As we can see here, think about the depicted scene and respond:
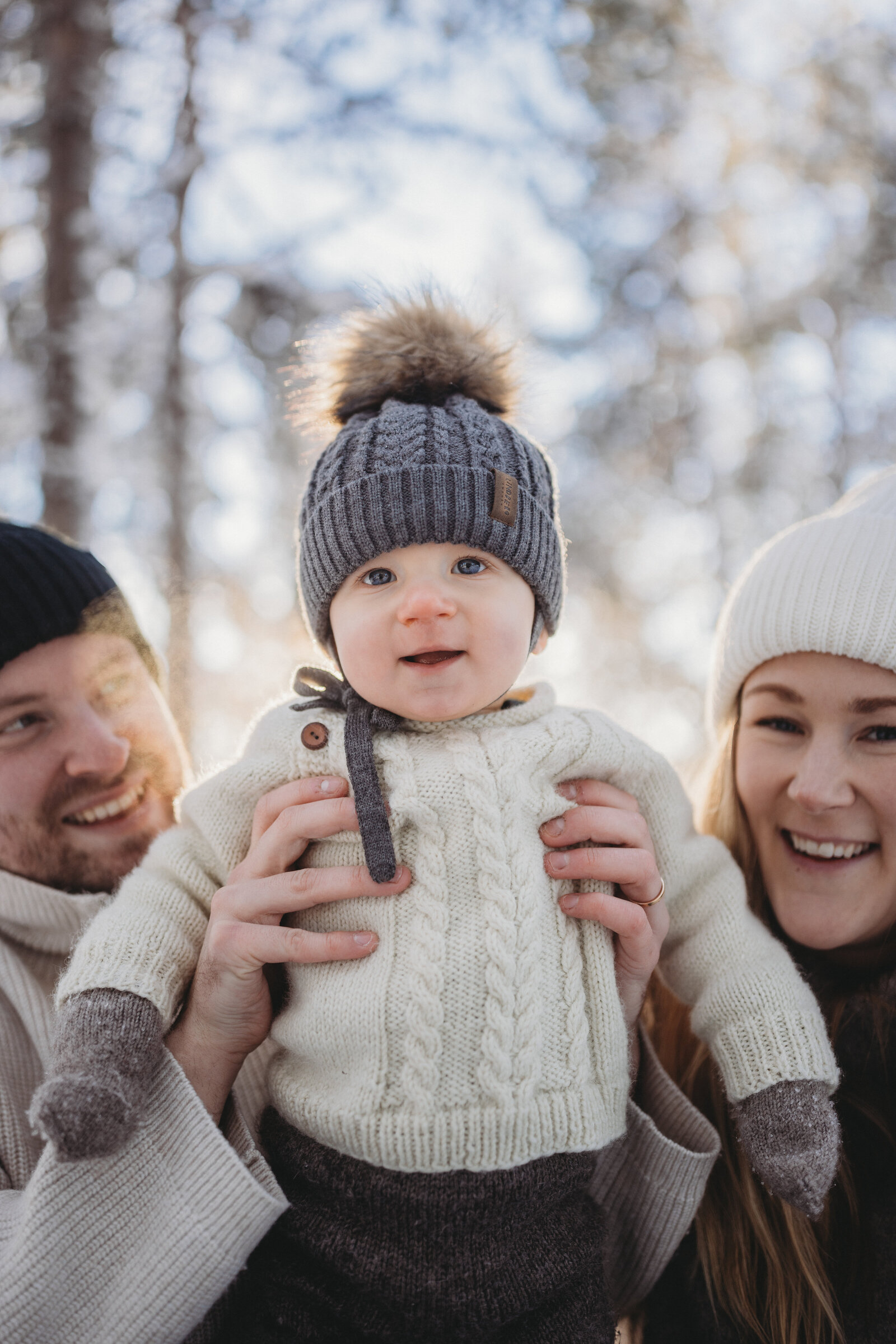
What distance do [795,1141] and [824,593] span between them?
1147 mm

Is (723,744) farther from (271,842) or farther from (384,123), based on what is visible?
(384,123)

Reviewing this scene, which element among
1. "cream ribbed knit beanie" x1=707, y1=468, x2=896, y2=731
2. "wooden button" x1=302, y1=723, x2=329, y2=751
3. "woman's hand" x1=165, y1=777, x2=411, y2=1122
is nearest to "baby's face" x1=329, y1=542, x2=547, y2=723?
"wooden button" x1=302, y1=723, x2=329, y2=751

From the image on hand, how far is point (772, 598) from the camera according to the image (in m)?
2.09

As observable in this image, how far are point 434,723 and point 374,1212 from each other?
0.94 m

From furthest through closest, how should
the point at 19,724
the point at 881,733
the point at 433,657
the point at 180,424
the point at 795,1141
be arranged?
the point at 180,424 < the point at 19,724 < the point at 881,733 < the point at 433,657 < the point at 795,1141

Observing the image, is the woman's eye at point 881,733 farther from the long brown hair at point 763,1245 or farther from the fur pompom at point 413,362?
the fur pompom at point 413,362

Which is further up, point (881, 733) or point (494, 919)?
point (881, 733)

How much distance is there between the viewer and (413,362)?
199 centimetres

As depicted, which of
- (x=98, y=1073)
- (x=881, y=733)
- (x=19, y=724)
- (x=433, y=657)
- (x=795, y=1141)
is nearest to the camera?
(x=98, y=1073)

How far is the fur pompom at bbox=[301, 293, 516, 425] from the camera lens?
6.56ft

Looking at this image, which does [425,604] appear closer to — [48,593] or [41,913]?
[48,593]

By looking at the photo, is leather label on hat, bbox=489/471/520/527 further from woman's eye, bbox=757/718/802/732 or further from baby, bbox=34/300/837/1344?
woman's eye, bbox=757/718/802/732

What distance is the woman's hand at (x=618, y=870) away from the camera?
1.75 metres

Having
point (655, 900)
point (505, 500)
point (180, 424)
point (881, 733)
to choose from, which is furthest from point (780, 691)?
point (180, 424)
